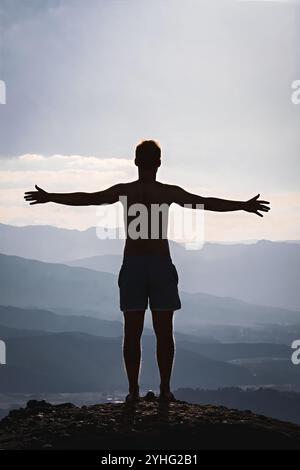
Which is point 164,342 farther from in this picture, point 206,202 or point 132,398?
point 206,202

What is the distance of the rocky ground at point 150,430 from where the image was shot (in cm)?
761

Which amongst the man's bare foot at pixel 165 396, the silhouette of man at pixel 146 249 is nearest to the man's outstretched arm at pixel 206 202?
the silhouette of man at pixel 146 249

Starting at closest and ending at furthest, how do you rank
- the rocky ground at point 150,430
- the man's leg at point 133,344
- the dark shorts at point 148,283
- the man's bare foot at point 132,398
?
the rocky ground at point 150,430, the dark shorts at point 148,283, the man's leg at point 133,344, the man's bare foot at point 132,398

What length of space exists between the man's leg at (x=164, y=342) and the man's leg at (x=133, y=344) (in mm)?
233

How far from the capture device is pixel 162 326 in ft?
28.4

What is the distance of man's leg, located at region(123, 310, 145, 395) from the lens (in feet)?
28.3

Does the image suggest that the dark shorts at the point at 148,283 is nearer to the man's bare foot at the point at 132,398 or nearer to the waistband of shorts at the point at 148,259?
the waistband of shorts at the point at 148,259

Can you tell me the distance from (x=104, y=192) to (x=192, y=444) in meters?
3.60

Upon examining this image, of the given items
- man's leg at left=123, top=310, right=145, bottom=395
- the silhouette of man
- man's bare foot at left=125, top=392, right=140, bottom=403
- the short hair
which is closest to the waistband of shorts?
the silhouette of man

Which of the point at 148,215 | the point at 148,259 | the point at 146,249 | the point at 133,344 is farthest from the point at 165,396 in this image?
the point at 148,215

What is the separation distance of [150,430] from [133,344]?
4.45 ft

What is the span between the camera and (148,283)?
28.1 ft
